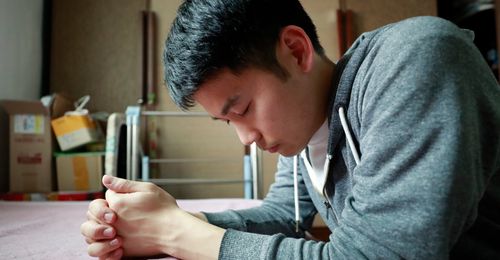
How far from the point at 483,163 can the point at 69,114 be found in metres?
2.15

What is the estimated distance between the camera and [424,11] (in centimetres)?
278

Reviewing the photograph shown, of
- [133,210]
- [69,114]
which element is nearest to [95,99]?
[69,114]

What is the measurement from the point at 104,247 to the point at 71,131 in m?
1.71

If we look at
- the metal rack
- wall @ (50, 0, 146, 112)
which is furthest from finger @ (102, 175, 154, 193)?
wall @ (50, 0, 146, 112)

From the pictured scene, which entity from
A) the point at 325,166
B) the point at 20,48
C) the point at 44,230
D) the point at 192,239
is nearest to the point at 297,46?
the point at 325,166

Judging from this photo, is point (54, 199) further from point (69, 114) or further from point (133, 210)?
point (133, 210)

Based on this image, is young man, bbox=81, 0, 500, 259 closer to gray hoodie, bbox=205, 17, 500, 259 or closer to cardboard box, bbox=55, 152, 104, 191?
gray hoodie, bbox=205, 17, 500, 259

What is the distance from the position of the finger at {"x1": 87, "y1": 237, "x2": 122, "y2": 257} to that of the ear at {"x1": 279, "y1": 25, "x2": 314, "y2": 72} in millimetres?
413

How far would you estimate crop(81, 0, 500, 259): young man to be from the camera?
40cm

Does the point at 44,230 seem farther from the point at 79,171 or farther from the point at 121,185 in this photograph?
the point at 79,171

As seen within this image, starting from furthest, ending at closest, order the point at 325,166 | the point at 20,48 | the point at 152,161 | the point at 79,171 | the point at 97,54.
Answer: the point at 97,54, the point at 152,161, the point at 20,48, the point at 79,171, the point at 325,166

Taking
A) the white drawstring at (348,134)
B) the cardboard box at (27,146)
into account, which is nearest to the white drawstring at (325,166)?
the white drawstring at (348,134)

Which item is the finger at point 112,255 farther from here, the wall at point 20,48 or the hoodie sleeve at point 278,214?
the wall at point 20,48

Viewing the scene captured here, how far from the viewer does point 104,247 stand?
2.07 feet
